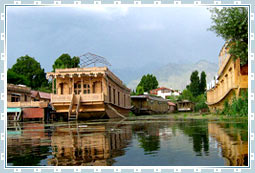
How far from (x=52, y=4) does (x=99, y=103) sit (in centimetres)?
1978

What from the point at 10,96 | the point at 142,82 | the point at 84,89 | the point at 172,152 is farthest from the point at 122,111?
the point at 142,82

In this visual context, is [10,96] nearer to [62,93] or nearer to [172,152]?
[62,93]

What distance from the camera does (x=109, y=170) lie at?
3.71 meters

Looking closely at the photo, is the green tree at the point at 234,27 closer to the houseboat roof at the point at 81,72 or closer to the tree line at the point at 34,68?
the houseboat roof at the point at 81,72

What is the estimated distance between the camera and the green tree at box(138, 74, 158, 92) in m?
94.9

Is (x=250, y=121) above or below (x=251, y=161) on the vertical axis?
above

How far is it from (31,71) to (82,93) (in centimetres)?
Result: 3756

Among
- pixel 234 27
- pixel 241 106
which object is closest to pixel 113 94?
pixel 241 106

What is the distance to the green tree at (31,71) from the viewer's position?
5850cm

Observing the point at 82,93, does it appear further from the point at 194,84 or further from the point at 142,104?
the point at 194,84

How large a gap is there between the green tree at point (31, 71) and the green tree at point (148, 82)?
4103 cm

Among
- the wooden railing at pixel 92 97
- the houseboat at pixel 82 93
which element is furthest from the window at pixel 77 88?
the wooden railing at pixel 92 97

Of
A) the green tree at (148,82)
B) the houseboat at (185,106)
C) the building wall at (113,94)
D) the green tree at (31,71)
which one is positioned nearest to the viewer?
the building wall at (113,94)

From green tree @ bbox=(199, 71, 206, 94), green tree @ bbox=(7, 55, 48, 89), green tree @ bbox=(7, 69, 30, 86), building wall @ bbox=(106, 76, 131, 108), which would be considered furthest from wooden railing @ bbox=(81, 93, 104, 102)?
green tree @ bbox=(199, 71, 206, 94)
